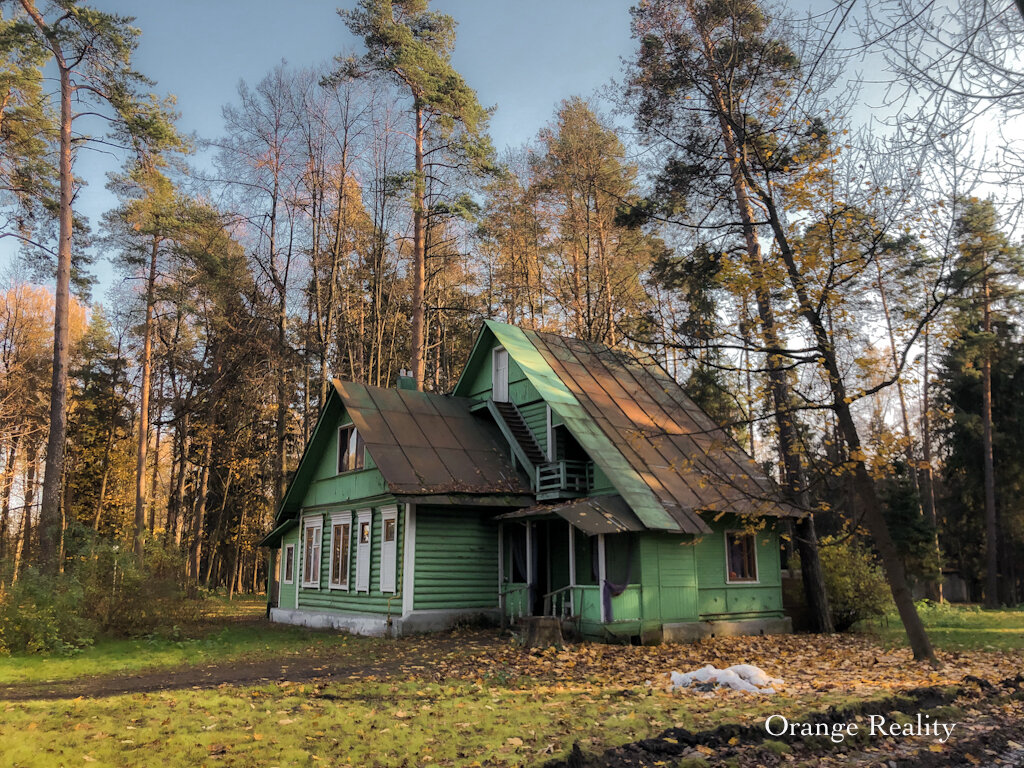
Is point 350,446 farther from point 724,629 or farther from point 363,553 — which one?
point 724,629

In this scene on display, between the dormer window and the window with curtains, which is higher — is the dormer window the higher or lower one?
the higher one

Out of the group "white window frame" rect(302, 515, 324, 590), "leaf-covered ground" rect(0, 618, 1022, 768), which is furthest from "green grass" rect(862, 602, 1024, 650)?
"white window frame" rect(302, 515, 324, 590)

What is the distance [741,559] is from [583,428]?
5.08 meters

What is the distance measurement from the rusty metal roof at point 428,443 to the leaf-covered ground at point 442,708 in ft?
16.5

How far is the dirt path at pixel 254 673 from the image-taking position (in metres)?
9.76

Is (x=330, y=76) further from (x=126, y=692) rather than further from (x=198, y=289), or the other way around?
(x=126, y=692)

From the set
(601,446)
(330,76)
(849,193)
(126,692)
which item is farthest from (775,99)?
(330,76)

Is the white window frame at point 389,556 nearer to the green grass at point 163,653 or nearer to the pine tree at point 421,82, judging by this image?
the green grass at point 163,653

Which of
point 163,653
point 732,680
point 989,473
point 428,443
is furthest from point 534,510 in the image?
point 989,473

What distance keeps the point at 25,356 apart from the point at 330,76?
18173mm

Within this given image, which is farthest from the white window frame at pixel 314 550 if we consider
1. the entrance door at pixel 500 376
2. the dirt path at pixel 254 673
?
the dirt path at pixel 254 673

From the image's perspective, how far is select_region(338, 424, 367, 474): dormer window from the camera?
20000 mm

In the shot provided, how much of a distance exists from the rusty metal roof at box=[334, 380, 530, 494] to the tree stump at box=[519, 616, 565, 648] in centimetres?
425

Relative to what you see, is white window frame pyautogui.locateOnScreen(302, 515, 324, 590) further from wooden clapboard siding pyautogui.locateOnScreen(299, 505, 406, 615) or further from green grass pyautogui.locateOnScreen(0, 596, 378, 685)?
green grass pyautogui.locateOnScreen(0, 596, 378, 685)
